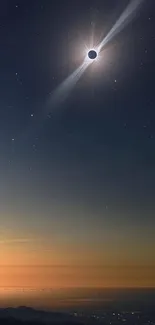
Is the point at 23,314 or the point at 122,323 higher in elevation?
the point at 122,323

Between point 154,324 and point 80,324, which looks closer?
point 80,324

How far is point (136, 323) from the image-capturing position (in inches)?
5984

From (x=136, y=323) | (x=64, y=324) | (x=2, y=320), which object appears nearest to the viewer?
(x=2, y=320)

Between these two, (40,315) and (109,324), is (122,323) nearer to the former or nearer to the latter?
(109,324)

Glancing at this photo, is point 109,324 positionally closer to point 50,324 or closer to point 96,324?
point 96,324

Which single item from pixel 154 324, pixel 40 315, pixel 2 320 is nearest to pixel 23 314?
pixel 40 315

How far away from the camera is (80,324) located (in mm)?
101188

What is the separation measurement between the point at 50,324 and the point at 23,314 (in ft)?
51.0

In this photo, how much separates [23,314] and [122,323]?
52923 millimetres

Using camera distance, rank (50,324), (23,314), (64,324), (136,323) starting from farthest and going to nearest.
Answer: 1. (136,323)
2. (23,314)
3. (64,324)
4. (50,324)

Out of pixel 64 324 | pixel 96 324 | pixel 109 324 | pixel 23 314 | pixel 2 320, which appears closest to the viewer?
pixel 2 320

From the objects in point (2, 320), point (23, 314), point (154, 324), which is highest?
point (154, 324)

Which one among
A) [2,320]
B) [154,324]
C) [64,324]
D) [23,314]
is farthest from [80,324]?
→ [154,324]

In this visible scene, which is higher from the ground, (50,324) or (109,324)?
(109,324)
